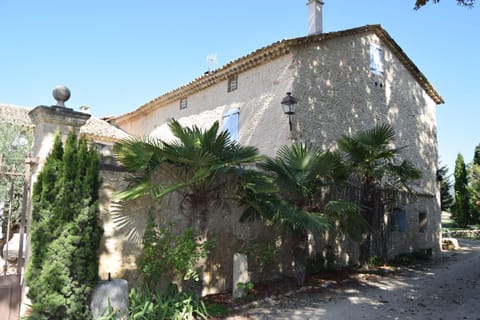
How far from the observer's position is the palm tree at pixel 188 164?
567 centimetres

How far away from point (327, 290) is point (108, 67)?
8.58m

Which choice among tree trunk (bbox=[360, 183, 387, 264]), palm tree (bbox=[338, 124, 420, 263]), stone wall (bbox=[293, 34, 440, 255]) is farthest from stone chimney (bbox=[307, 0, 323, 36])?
tree trunk (bbox=[360, 183, 387, 264])

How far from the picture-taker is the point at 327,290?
25.3 feet

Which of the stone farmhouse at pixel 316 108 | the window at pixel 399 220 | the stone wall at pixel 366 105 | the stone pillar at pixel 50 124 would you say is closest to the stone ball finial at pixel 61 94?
the stone pillar at pixel 50 124

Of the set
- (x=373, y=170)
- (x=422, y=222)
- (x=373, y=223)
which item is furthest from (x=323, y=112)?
(x=422, y=222)

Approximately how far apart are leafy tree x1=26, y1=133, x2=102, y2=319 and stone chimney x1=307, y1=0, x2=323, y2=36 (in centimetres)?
969

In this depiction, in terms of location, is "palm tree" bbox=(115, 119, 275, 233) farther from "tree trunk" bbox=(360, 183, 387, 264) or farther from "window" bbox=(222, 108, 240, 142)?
"window" bbox=(222, 108, 240, 142)

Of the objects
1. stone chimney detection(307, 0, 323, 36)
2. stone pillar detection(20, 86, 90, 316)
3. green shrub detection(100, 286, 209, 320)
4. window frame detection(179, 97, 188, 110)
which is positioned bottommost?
green shrub detection(100, 286, 209, 320)

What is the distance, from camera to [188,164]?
240 inches

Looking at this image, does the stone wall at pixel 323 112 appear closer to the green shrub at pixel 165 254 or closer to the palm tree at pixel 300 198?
the palm tree at pixel 300 198

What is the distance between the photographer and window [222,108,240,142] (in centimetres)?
1206

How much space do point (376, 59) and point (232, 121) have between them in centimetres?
583

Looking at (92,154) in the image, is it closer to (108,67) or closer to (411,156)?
(108,67)

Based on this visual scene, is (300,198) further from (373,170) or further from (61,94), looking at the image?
(61,94)
